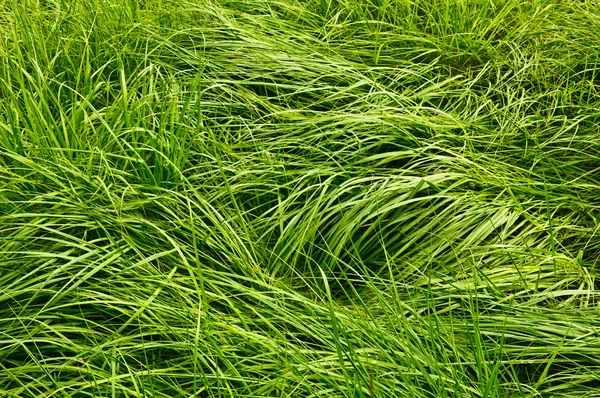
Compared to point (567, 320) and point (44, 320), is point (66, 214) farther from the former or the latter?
point (567, 320)

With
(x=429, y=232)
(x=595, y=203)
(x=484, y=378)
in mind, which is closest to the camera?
(x=484, y=378)

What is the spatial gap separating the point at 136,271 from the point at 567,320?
1.08 meters

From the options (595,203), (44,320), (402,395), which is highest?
(595,203)

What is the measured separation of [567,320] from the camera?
201 centimetres

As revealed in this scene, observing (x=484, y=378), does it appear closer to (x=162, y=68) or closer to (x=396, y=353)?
(x=396, y=353)

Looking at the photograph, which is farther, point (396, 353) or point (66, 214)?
point (66, 214)

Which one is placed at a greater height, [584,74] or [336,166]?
[584,74]

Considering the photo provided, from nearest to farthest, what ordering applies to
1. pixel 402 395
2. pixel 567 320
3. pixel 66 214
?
pixel 402 395 < pixel 567 320 < pixel 66 214

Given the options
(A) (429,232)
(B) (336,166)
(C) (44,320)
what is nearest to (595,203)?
(A) (429,232)

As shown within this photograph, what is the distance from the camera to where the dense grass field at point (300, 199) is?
6.11 ft

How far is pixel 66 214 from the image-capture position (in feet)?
7.09

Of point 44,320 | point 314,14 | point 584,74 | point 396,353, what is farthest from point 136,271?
point 584,74

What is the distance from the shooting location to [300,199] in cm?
251

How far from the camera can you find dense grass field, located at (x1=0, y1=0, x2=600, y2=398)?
73.4 inches
